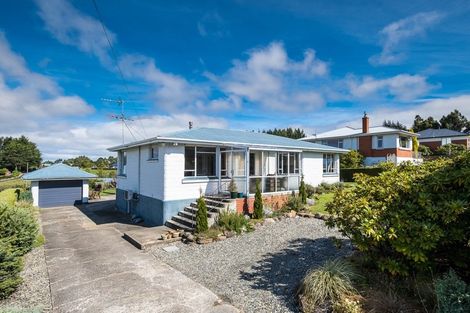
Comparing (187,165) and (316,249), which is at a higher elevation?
(187,165)

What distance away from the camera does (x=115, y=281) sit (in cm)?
705

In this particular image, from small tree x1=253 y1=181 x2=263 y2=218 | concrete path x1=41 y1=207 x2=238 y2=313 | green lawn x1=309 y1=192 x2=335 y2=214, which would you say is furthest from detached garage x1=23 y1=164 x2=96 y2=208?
green lawn x1=309 y1=192 x2=335 y2=214

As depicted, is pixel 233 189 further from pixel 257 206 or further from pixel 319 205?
pixel 319 205

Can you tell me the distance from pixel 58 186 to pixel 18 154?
235ft

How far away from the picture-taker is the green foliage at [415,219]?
4543 millimetres

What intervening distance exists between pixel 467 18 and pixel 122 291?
12.9 metres

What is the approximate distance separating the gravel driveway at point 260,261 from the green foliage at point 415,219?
1.98m

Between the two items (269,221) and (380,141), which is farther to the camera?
(380,141)

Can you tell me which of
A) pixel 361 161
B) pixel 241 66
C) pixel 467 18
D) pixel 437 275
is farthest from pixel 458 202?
pixel 361 161

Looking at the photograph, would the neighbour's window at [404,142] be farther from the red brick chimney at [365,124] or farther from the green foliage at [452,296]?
the green foliage at [452,296]

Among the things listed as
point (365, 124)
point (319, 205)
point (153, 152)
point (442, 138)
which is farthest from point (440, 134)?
point (153, 152)

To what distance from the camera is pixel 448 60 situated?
12.4m

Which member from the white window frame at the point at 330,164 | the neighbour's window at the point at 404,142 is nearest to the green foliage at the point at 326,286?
the white window frame at the point at 330,164

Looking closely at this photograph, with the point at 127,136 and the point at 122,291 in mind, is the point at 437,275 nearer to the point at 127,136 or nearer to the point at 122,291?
the point at 122,291
